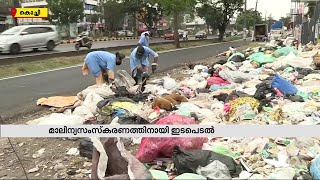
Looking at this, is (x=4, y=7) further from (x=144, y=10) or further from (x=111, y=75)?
(x=111, y=75)

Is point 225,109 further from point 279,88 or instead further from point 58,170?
point 58,170

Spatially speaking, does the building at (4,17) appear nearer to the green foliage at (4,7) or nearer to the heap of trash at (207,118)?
the green foliage at (4,7)

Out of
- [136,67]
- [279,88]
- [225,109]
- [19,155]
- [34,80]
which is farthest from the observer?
[34,80]

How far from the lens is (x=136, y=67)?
8.40 m

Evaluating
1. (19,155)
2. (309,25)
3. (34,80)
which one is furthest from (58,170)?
(309,25)

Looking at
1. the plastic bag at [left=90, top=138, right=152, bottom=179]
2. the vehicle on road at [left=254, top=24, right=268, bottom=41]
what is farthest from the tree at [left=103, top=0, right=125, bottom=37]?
the plastic bag at [left=90, top=138, right=152, bottom=179]

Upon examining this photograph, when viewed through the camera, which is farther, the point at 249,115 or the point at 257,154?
the point at 249,115

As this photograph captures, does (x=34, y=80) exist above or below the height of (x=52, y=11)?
below

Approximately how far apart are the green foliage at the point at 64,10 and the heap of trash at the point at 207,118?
4022cm

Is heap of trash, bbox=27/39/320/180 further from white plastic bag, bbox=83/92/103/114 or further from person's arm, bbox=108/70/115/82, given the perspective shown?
person's arm, bbox=108/70/115/82

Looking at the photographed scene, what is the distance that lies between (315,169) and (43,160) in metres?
2.90

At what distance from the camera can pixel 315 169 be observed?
3.74m

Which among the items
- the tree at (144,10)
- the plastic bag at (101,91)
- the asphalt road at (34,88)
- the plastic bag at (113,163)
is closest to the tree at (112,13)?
the tree at (144,10)

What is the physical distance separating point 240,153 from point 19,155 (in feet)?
8.49
